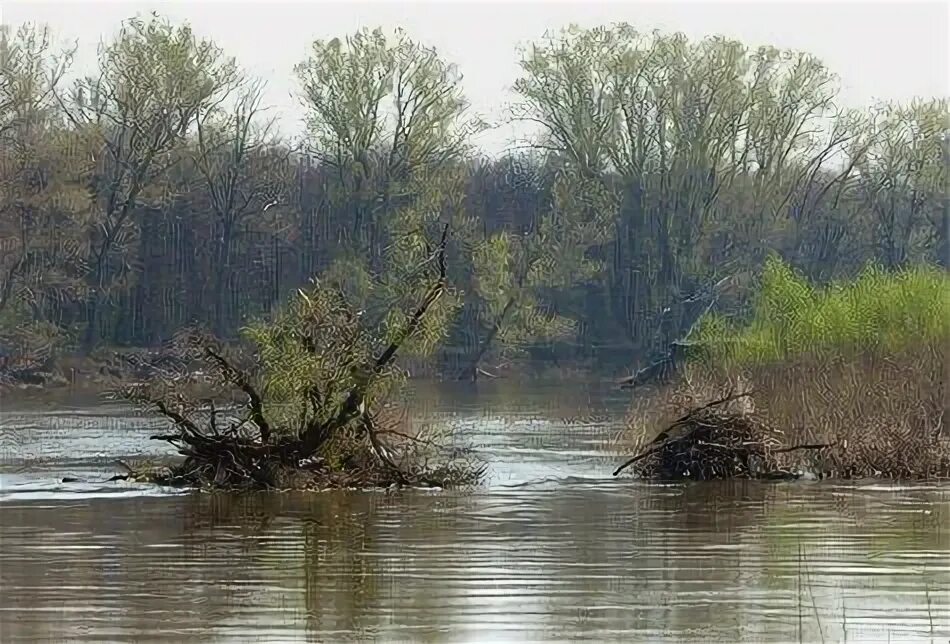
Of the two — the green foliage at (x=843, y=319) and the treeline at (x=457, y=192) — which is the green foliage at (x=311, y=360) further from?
the treeline at (x=457, y=192)

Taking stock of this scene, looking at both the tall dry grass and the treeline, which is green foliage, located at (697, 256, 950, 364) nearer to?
the tall dry grass

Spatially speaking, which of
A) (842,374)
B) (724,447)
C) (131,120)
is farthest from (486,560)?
(131,120)

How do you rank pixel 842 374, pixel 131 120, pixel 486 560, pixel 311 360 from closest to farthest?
1. pixel 486 560
2. pixel 311 360
3. pixel 842 374
4. pixel 131 120

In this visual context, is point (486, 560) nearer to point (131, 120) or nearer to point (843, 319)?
point (843, 319)

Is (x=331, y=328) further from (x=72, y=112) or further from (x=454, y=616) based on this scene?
(x=72, y=112)

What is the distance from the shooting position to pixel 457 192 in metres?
54.0

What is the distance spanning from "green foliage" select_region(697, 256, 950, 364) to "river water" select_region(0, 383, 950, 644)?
359 cm

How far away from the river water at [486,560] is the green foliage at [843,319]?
359 centimetres

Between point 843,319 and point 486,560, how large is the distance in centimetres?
1182

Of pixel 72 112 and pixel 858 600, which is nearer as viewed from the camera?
pixel 858 600

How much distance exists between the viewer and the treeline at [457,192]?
164 ft

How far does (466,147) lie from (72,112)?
12.1m

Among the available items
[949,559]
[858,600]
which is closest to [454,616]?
[858,600]

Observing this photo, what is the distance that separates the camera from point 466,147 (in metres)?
53.9
